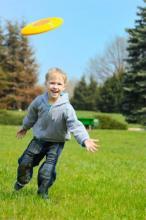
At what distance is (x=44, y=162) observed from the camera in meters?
6.39

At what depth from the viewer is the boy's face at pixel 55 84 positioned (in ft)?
20.4

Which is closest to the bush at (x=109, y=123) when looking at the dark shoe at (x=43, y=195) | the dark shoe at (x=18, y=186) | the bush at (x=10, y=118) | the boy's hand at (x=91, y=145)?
the bush at (x=10, y=118)

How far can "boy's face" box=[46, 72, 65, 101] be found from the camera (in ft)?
20.4

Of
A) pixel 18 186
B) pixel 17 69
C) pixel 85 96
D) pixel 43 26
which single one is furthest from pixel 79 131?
pixel 85 96

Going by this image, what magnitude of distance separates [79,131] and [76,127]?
101 mm

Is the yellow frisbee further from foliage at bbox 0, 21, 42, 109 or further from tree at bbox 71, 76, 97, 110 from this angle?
tree at bbox 71, 76, 97, 110

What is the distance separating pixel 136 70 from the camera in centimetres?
4522

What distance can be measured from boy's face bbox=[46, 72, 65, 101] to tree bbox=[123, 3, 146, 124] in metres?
37.9

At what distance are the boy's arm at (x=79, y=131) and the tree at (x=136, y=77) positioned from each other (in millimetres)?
38029

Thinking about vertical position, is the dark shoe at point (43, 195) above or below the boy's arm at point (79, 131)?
below

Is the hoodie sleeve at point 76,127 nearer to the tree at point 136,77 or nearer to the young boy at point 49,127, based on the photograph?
the young boy at point 49,127

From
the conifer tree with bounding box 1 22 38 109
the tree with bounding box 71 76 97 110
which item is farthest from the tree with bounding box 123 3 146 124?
the tree with bounding box 71 76 97 110

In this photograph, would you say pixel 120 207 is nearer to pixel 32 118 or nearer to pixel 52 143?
pixel 52 143

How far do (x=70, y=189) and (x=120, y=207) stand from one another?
149cm
